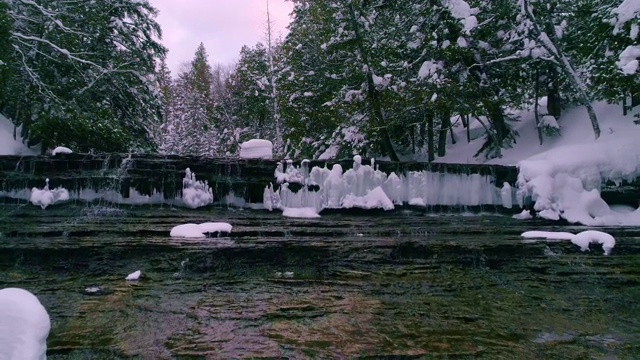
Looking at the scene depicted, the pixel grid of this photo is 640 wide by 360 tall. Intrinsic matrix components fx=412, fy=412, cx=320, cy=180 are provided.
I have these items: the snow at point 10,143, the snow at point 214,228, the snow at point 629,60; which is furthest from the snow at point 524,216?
the snow at point 10,143

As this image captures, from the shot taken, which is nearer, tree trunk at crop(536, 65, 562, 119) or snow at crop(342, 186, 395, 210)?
snow at crop(342, 186, 395, 210)

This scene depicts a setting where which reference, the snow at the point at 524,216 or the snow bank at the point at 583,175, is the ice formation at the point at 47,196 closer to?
the snow at the point at 524,216

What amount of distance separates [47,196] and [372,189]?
339 inches

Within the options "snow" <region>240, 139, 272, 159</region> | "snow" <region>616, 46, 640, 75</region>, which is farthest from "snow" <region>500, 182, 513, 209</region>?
"snow" <region>240, 139, 272, 159</region>

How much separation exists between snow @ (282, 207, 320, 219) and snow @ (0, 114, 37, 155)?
971 centimetres

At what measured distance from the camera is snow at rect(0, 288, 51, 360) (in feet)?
7.70

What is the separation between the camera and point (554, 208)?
11.3 meters

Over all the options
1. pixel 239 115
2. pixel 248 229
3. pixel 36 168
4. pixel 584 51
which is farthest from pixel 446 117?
pixel 239 115

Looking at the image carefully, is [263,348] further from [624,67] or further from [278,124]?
[278,124]

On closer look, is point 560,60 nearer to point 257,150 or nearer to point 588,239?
point 588,239

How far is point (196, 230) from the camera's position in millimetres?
7875

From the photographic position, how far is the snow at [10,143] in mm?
13880

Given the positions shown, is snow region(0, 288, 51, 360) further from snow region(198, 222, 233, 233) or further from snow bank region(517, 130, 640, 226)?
snow bank region(517, 130, 640, 226)

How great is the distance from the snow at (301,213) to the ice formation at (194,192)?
2.12 meters
